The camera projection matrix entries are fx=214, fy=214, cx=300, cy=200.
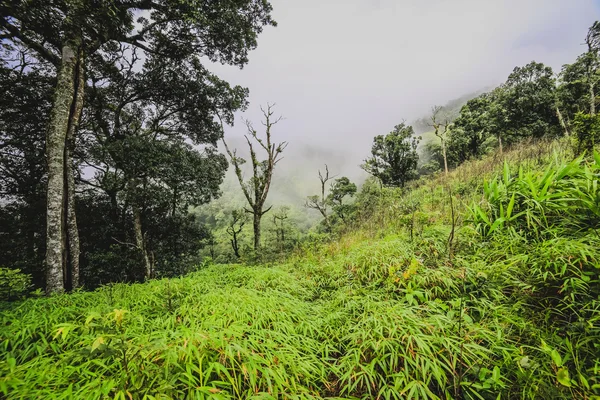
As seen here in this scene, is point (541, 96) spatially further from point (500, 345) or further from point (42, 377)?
point (42, 377)

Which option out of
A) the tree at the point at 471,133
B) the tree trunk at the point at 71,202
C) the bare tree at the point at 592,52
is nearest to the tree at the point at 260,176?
the tree trunk at the point at 71,202

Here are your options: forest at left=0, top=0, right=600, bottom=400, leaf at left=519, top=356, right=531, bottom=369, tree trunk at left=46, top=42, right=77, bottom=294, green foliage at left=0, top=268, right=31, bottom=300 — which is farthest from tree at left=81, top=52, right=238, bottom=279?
leaf at left=519, top=356, right=531, bottom=369

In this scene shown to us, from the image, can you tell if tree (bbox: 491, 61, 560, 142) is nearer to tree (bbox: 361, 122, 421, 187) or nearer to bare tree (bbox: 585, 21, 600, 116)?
bare tree (bbox: 585, 21, 600, 116)

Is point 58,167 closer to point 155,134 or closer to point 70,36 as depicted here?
point 70,36

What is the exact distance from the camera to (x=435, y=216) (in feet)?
15.6

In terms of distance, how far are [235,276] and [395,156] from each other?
14.4 metres

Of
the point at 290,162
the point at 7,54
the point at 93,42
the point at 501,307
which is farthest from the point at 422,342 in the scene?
the point at 290,162

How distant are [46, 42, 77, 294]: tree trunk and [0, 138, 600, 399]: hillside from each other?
4.97 feet

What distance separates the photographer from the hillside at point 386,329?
1.34 meters

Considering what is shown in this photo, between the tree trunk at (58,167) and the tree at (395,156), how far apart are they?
588 inches

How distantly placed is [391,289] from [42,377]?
2.94m

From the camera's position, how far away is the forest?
55.7 inches

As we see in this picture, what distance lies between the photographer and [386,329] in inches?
74.2

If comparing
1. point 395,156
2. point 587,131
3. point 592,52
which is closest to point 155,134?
point 587,131
